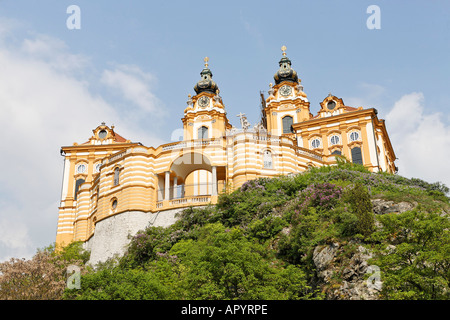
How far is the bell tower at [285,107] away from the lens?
6244cm

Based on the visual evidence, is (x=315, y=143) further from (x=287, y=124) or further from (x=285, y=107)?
(x=285, y=107)

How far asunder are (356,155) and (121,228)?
26.4 metres

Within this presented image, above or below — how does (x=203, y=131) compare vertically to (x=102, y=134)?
above

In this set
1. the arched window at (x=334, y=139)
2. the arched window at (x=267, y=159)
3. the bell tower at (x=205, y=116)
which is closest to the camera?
the arched window at (x=267, y=159)

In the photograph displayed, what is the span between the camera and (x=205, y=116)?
65562mm

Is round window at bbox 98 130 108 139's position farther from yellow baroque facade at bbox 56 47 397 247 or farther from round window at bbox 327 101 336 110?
round window at bbox 327 101 336 110

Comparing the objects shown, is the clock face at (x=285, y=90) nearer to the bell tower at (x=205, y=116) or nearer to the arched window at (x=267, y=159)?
the bell tower at (x=205, y=116)

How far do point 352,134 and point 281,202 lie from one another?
23.4 meters

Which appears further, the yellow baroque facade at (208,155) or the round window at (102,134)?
the round window at (102,134)

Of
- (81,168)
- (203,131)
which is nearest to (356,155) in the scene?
(203,131)

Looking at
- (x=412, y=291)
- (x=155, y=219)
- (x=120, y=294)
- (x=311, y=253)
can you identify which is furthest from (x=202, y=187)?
(x=412, y=291)

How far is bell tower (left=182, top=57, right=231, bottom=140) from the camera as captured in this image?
64.5 meters

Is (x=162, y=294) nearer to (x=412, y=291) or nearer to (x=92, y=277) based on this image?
(x=92, y=277)

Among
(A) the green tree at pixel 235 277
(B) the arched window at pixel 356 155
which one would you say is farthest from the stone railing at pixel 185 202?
(B) the arched window at pixel 356 155
